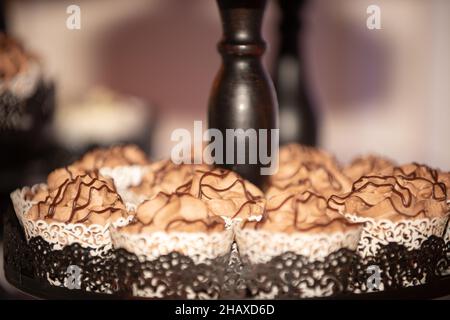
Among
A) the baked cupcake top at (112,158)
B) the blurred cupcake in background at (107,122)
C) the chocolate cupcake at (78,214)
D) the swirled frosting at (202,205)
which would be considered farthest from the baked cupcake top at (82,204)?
the blurred cupcake in background at (107,122)

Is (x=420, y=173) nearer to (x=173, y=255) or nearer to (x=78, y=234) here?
(x=173, y=255)

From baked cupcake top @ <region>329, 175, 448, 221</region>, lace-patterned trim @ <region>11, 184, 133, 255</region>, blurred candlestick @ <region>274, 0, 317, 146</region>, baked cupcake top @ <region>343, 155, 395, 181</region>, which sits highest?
blurred candlestick @ <region>274, 0, 317, 146</region>

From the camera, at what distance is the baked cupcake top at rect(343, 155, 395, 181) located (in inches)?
71.2

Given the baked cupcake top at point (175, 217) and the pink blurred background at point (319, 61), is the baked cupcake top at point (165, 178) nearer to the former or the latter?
the baked cupcake top at point (175, 217)

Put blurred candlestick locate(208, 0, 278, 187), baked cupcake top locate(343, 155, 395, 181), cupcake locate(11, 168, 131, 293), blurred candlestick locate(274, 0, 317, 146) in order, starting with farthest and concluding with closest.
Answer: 1. blurred candlestick locate(274, 0, 317, 146)
2. baked cupcake top locate(343, 155, 395, 181)
3. blurred candlestick locate(208, 0, 278, 187)
4. cupcake locate(11, 168, 131, 293)

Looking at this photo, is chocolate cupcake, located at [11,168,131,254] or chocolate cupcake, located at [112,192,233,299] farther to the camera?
chocolate cupcake, located at [11,168,131,254]

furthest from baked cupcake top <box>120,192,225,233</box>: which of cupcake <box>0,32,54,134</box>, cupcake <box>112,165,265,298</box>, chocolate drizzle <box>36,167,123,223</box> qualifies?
cupcake <box>0,32,54,134</box>

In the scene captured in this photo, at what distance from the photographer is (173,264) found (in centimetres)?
122

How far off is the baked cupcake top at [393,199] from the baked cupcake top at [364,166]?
0.87 ft

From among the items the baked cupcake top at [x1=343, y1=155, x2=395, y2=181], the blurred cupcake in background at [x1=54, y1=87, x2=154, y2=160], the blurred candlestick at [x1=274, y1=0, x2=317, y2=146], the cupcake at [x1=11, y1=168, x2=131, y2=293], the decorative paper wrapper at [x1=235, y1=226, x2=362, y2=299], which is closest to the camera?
the decorative paper wrapper at [x1=235, y1=226, x2=362, y2=299]

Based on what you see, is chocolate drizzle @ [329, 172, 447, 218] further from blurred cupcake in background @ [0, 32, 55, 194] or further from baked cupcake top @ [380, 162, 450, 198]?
blurred cupcake in background @ [0, 32, 55, 194]

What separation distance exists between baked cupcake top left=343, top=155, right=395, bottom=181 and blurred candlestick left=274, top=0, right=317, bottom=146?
1.38 ft

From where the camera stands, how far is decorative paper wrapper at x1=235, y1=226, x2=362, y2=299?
1.21m

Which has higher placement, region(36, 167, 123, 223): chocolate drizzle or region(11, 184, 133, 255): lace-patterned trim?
region(36, 167, 123, 223): chocolate drizzle
